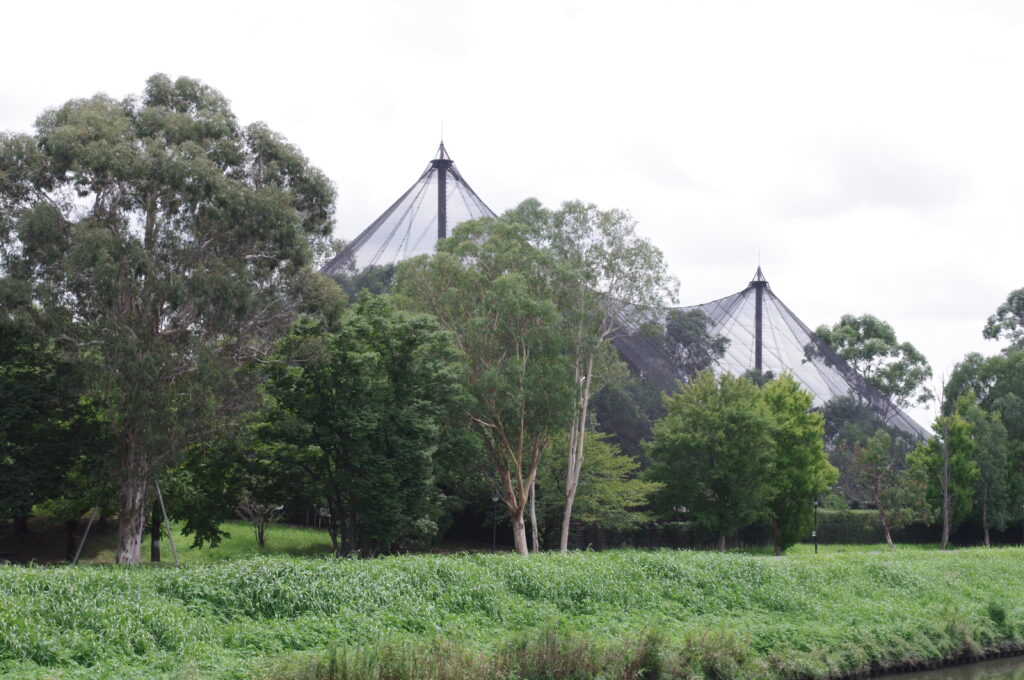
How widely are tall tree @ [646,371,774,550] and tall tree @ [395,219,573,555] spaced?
599 centimetres

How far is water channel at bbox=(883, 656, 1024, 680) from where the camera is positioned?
17141mm

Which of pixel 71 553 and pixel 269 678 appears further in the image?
pixel 71 553

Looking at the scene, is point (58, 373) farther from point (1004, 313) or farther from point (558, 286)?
point (1004, 313)

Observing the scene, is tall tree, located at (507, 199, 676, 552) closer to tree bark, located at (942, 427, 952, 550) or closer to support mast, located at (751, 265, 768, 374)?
tree bark, located at (942, 427, 952, 550)

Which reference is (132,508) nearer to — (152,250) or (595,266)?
(152,250)

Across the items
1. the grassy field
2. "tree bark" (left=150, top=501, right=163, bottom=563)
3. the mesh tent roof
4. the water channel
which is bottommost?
the water channel

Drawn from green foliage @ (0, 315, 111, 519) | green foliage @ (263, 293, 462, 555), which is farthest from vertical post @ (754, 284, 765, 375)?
green foliage @ (0, 315, 111, 519)

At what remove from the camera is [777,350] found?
203 ft

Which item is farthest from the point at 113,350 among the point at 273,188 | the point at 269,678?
the point at 269,678

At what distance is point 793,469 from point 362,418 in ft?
65.2

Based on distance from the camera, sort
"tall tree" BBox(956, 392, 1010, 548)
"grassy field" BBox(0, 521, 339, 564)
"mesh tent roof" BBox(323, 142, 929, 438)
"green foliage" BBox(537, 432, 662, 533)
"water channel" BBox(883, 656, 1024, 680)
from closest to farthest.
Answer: "water channel" BBox(883, 656, 1024, 680) < "grassy field" BBox(0, 521, 339, 564) < "green foliage" BBox(537, 432, 662, 533) < "tall tree" BBox(956, 392, 1010, 548) < "mesh tent roof" BBox(323, 142, 929, 438)

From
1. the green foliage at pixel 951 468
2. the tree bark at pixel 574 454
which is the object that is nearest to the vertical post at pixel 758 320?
the green foliage at pixel 951 468

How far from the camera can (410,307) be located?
31547mm

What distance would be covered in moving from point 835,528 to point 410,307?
82.0ft
